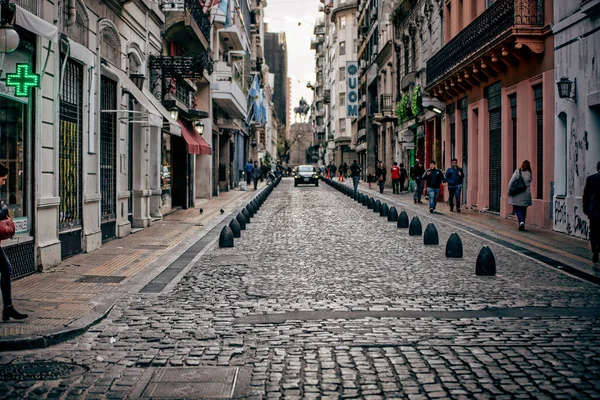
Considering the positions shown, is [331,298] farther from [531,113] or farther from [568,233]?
[531,113]

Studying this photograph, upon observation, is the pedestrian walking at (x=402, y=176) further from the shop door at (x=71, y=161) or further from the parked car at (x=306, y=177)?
the shop door at (x=71, y=161)

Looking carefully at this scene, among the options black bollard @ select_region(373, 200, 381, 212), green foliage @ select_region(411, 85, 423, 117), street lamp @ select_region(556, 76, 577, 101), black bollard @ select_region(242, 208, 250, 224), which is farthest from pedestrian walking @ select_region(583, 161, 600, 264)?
green foliage @ select_region(411, 85, 423, 117)

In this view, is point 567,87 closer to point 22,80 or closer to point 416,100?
point 22,80

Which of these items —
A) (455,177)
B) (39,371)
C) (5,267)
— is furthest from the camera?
(455,177)

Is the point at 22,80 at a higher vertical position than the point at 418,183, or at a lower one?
higher

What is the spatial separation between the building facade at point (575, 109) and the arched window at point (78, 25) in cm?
944

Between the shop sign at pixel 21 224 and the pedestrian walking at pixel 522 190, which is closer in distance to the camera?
the shop sign at pixel 21 224

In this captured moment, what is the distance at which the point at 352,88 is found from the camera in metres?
67.4

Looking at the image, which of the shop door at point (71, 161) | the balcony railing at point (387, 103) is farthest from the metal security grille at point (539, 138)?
the balcony railing at point (387, 103)

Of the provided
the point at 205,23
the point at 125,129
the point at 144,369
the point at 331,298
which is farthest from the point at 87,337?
the point at 205,23

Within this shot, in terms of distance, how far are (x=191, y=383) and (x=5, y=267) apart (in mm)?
2539

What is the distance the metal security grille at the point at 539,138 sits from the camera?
1878cm

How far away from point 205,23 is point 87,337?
72.9 feet

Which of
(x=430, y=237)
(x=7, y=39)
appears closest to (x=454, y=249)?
(x=430, y=237)
